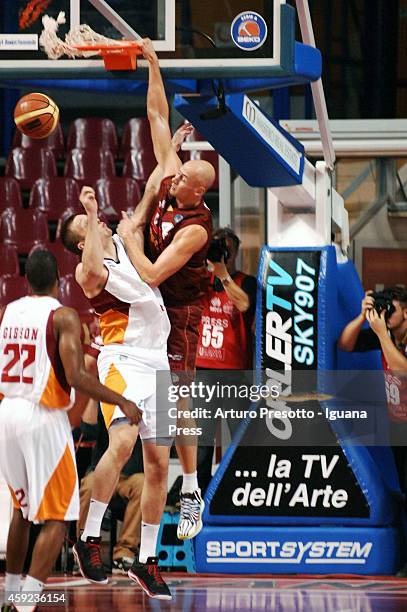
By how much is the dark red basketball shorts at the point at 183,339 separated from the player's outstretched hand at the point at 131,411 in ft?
2.82

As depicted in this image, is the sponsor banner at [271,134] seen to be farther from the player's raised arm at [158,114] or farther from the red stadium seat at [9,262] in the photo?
the red stadium seat at [9,262]

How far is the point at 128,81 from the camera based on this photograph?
648 cm

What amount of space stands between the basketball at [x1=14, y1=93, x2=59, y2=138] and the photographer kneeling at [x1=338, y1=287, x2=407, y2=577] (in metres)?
2.63

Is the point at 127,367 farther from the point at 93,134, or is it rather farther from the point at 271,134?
the point at 93,134

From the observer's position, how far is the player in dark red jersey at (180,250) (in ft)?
21.8

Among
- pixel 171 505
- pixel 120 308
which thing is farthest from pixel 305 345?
pixel 120 308

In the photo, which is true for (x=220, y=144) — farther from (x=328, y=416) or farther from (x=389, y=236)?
(x=389, y=236)

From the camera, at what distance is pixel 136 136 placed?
40.4ft

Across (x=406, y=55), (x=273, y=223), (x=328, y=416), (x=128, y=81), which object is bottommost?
(x=328, y=416)

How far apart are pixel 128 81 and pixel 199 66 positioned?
0.42 meters

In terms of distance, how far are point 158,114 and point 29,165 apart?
19.2ft

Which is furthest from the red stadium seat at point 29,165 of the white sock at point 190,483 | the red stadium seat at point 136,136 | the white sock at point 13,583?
the white sock at point 13,583

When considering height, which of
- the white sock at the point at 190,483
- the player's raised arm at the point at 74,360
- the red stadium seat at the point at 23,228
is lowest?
the white sock at the point at 190,483

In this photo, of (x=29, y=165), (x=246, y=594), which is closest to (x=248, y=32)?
(x=246, y=594)
